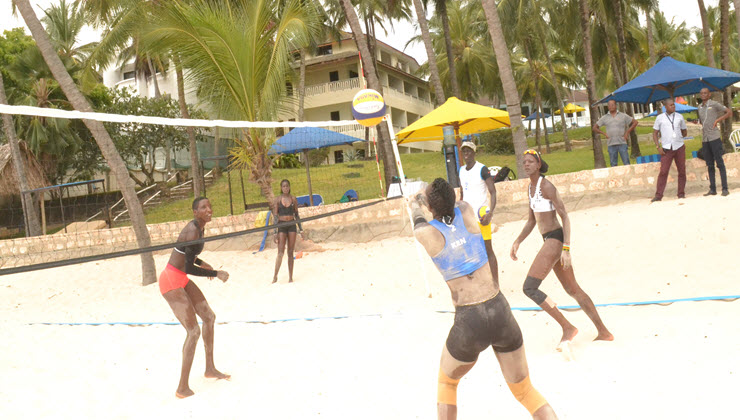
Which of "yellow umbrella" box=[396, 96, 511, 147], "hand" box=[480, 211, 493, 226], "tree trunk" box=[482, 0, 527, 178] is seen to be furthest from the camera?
"tree trunk" box=[482, 0, 527, 178]

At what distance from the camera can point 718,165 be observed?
29.4ft

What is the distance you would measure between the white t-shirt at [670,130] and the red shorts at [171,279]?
25.7 feet

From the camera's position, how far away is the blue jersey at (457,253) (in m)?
2.92

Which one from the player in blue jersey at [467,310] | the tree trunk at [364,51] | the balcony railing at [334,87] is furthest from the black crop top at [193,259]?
the balcony railing at [334,87]

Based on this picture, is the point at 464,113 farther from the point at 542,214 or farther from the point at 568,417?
the point at 568,417

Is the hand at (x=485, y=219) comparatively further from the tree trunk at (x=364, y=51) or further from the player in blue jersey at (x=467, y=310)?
the tree trunk at (x=364, y=51)

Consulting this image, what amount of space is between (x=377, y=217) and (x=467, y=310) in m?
8.15

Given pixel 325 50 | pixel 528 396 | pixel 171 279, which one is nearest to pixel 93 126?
pixel 171 279

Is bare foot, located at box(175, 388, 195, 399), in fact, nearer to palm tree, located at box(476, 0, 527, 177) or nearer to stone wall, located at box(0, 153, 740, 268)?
stone wall, located at box(0, 153, 740, 268)

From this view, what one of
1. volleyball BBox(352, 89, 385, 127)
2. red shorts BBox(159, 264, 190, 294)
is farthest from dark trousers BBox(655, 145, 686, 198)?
red shorts BBox(159, 264, 190, 294)

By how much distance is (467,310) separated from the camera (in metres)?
2.86

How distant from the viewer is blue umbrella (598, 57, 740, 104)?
33.3 ft

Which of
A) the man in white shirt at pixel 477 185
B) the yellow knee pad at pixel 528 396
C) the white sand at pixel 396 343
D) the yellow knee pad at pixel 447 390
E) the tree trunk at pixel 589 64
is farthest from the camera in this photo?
the tree trunk at pixel 589 64

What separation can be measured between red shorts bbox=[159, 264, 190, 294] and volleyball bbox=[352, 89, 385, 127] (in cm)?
304
